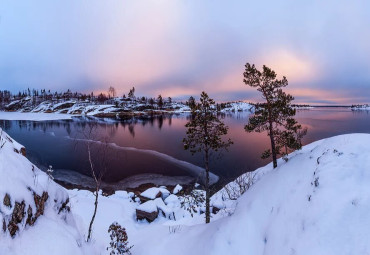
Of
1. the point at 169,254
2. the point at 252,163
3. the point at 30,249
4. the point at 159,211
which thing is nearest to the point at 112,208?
the point at 159,211

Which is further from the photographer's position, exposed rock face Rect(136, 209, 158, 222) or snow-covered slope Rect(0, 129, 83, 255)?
exposed rock face Rect(136, 209, 158, 222)

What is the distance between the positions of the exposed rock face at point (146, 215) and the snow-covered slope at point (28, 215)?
30.2 ft

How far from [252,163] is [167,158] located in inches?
663

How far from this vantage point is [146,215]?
1956cm

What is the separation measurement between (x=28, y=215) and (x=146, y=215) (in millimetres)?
12127

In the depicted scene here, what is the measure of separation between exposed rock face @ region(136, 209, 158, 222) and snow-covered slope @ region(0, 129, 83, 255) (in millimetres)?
9197

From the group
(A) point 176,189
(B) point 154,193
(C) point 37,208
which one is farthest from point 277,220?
(A) point 176,189

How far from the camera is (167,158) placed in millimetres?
42938

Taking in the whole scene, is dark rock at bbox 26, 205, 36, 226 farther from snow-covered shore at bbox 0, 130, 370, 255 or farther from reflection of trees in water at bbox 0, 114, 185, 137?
reflection of trees in water at bbox 0, 114, 185, 137

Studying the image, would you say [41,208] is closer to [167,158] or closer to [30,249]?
[30,249]

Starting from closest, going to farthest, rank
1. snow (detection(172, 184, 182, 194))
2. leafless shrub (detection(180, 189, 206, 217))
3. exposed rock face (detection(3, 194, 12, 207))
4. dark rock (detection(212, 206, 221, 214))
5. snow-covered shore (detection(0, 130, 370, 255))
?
snow-covered shore (detection(0, 130, 370, 255)), exposed rock face (detection(3, 194, 12, 207)), dark rock (detection(212, 206, 221, 214)), leafless shrub (detection(180, 189, 206, 217)), snow (detection(172, 184, 182, 194))

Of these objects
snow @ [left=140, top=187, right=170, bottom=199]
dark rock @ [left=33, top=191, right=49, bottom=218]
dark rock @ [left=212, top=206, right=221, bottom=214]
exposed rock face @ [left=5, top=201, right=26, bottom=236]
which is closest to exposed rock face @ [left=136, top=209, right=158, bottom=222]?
snow @ [left=140, top=187, right=170, bottom=199]

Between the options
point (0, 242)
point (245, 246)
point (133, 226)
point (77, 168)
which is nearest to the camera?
point (0, 242)

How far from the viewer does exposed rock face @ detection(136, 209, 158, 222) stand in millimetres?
19484
